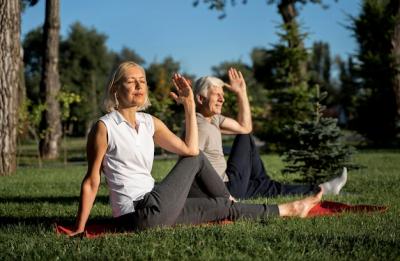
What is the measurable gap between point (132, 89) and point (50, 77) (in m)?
16.8

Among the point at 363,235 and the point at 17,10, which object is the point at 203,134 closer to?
the point at 363,235

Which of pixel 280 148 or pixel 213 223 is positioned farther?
pixel 280 148

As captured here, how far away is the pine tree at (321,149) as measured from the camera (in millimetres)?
9875

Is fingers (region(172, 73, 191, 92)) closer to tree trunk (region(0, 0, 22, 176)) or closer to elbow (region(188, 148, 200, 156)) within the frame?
elbow (region(188, 148, 200, 156))

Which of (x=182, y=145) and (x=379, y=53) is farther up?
(x=379, y=53)

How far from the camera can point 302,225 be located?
17.5ft

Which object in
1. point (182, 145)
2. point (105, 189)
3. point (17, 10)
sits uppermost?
point (17, 10)

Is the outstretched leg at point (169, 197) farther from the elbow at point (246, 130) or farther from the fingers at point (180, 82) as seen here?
the elbow at point (246, 130)

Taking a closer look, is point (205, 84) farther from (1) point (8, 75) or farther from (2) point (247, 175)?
(1) point (8, 75)

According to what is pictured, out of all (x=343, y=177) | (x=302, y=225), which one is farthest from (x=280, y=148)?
(x=302, y=225)

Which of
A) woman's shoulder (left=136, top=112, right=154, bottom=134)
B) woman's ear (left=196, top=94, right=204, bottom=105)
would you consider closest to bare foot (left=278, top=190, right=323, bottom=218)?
woman's shoulder (left=136, top=112, right=154, bottom=134)

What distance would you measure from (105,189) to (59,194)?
1.02m

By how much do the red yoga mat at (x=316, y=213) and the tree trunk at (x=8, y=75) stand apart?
7.63 m

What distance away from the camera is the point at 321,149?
10062 mm
